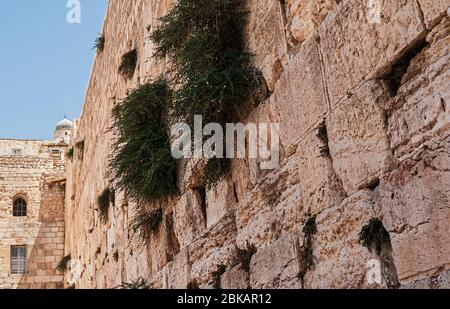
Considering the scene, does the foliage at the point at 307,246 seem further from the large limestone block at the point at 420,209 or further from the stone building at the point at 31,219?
the stone building at the point at 31,219

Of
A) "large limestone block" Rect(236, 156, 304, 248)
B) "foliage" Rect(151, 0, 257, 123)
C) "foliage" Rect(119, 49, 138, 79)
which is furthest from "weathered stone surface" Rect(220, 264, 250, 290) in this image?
"foliage" Rect(119, 49, 138, 79)

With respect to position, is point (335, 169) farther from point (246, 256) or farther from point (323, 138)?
point (246, 256)

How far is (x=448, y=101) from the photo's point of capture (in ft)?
8.65

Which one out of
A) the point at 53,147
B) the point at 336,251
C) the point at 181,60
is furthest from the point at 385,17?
the point at 53,147

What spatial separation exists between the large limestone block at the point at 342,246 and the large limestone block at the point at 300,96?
0.57m

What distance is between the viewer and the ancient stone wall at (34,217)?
20375 mm

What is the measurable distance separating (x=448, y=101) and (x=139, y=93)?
4296 millimetres

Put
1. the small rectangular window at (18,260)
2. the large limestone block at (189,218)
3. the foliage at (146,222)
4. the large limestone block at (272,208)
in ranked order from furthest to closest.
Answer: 1. the small rectangular window at (18,260)
2. the foliage at (146,222)
3. the large limestone block at (189,218)
4. the large limestone block at (272,208)

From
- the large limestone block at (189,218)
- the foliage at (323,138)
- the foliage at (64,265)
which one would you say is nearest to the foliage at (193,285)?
the large limestone block at (189,218)

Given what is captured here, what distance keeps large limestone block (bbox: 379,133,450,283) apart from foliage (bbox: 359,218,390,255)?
0.06m

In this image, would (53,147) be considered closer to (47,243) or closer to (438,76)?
(47,243)

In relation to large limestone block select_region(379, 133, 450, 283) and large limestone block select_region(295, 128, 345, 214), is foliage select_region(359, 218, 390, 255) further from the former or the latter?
large limestone block select_region(295, 128, 345, 214)

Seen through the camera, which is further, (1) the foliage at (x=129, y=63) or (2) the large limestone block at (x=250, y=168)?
(1) the foliage at (x=129, y=63)

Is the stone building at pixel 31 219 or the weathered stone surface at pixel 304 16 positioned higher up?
the stone building at pixel 31 219
